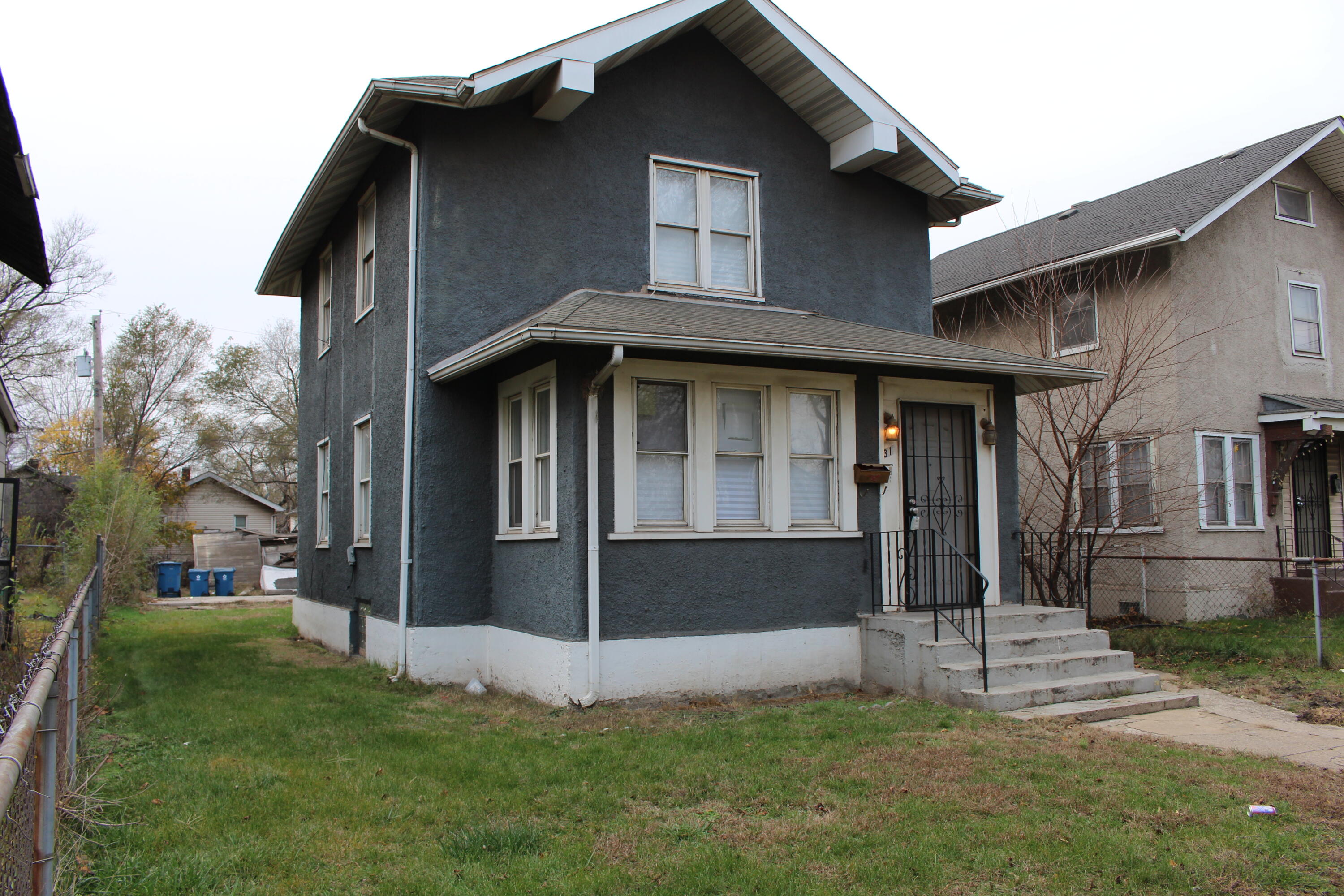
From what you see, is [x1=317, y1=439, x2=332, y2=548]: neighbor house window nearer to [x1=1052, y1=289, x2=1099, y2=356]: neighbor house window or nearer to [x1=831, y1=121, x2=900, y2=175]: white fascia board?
[x1=831, y1=121, x2=900, y2=175]: white fascia board

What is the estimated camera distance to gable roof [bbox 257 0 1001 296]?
9.08 m

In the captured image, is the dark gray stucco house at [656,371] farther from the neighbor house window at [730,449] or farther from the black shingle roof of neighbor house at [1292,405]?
the black shingle roof of neighbor house at [1292,405]

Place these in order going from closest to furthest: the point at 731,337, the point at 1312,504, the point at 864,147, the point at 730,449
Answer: the point at 731,337 < the point at 730,449 < the point at 864,147 < the point at 1312,504

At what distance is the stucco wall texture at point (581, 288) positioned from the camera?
830cm

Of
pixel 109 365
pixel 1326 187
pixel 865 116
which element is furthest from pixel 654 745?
pixel 109 365

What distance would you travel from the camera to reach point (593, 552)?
7.98 m

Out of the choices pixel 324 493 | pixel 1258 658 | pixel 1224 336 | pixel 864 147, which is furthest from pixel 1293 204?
pixel 324 493

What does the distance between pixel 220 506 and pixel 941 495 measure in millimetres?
33996

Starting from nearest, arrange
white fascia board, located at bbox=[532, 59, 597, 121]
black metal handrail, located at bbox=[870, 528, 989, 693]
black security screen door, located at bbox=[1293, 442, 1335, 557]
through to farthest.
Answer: black metal handrail, located at bbox=[870, 528, 989, 693], white fascia board, located at bbox=[532, 59, 597, 121], black security screen door, located at bbox=[1293, 442, 1335, 557]

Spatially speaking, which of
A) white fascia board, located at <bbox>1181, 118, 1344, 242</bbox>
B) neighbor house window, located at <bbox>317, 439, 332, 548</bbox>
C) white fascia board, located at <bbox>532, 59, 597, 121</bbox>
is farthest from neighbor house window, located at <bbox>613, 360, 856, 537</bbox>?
white fascia board, located at <bbox>1181, 118, 1344, 242</bbox>

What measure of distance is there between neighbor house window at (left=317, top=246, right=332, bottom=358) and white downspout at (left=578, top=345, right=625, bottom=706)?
6.86m

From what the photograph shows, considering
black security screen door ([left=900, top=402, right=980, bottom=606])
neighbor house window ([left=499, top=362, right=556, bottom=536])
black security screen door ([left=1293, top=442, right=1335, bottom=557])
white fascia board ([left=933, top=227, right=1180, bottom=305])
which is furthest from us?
black security screen door ([left=1293, top=442, right=1335, bottom=557])

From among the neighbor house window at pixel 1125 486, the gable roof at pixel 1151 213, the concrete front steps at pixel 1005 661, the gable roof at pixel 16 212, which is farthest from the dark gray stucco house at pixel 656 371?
the neighbor house window at pixel 1125 486

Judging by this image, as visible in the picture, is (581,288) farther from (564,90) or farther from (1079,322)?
(1079,322)
